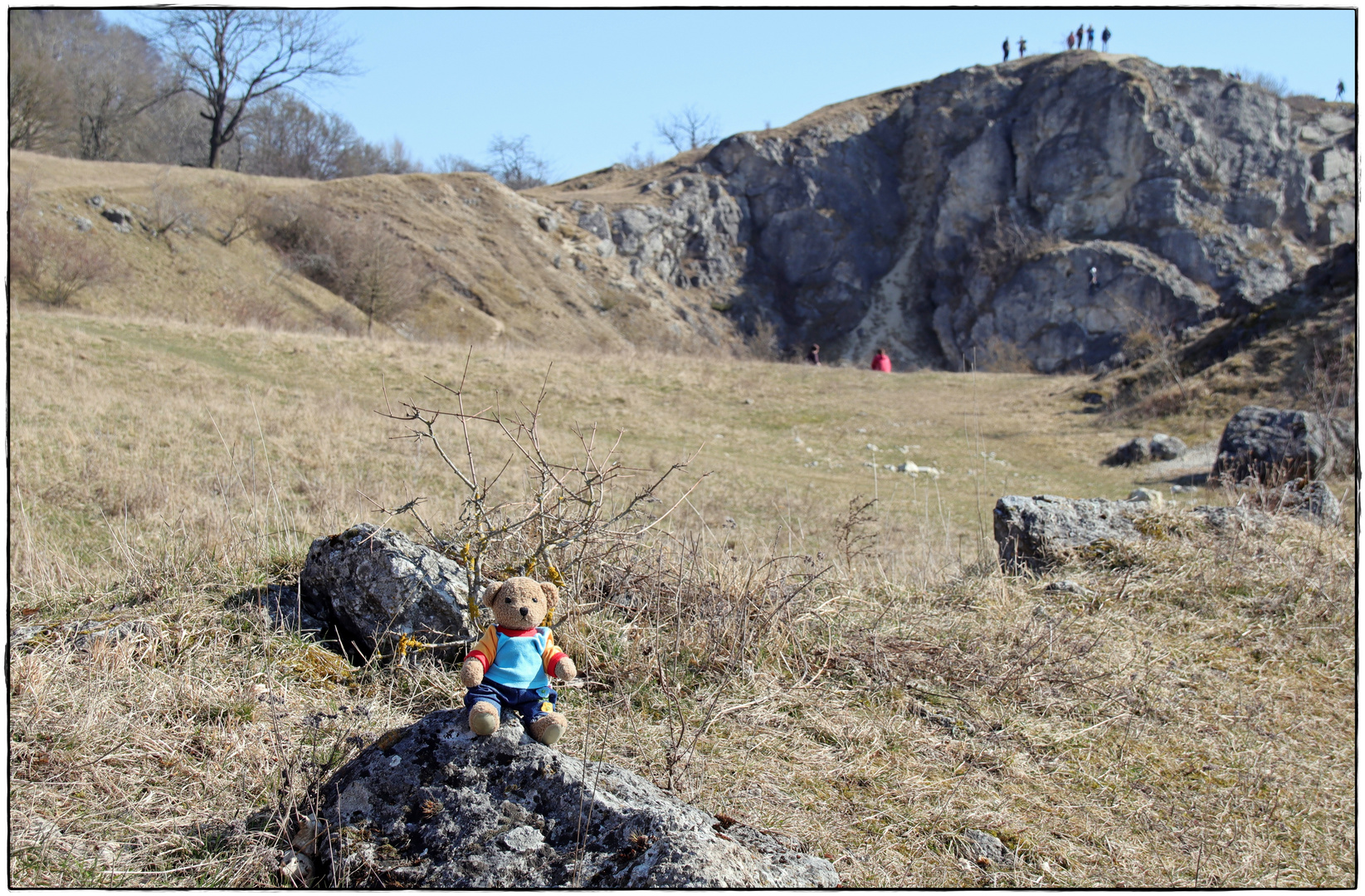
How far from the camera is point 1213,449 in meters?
14.6

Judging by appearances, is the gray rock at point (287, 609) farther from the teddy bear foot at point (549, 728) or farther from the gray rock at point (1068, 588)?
the gray rock at point (1068, 588)

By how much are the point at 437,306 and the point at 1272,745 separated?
38.0 meters

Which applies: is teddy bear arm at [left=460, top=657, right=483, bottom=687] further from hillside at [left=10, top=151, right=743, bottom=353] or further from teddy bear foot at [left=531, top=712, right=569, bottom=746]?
hillside at [left=10, top=151, right=743, bottom=353]

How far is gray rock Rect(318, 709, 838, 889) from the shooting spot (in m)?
1.99

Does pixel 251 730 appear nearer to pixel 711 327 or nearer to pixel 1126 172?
pixel 711 327

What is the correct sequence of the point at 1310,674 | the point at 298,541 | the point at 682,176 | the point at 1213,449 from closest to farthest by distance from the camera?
the point at 1310,674, the point at 298,541, the point at 1213,449, the point at 682,176

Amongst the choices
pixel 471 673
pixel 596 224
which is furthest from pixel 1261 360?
pixel 596 224

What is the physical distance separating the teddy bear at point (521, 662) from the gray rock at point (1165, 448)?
15.0 metres

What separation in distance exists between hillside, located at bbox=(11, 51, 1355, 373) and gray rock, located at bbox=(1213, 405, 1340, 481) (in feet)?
105

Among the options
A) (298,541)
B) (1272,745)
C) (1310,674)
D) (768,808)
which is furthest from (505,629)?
(1310,674)

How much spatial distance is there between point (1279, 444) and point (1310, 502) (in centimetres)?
567

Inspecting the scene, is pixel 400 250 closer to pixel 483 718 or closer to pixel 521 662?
pixel 521 662

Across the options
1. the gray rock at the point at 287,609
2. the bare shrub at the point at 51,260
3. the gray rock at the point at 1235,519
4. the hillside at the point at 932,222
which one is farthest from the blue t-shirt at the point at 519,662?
the hillside at the point at 932,222

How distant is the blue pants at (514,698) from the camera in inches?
89.1
